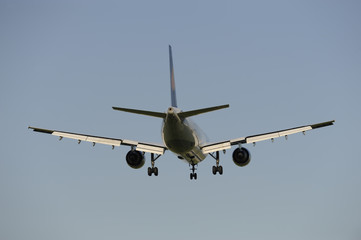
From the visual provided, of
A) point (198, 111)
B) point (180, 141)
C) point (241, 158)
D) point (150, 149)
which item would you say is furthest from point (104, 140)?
point (241, 158)

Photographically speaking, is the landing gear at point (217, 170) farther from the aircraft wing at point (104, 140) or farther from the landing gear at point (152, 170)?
the aircraft wing at point (104, 140)

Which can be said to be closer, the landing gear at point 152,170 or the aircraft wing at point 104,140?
the aircraft wing at point 104,140

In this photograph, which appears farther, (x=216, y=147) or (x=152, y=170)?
(x=152, y=170)

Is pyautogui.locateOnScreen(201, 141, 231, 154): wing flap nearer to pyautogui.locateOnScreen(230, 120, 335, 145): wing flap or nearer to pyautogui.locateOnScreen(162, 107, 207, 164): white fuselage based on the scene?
pyautogui.locateOnScreen(230, 120, 335, 145): wing flap

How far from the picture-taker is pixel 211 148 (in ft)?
143

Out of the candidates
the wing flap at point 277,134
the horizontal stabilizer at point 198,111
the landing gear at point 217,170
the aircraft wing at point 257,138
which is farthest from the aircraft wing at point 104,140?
the horizontal stabilizer at point 198,111

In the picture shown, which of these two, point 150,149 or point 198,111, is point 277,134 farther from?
point 150,149

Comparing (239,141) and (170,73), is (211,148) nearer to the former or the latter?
(239,141)

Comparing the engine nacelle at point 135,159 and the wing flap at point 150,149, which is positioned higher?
the wing flap at point 150,149

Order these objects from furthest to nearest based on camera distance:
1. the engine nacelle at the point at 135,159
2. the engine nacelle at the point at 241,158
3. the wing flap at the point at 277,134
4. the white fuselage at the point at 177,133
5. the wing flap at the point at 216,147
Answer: the wing flap at the point at 216,147, the engine nacelle at the point at 135,159, the engine nacelle at the point at 241,158, the wing flap at the point at 277,134, the white fuselage at the point at 177,133

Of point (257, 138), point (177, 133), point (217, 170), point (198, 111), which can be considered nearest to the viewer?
point (198, 111)

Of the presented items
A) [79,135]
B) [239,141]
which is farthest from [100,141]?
[239,141]

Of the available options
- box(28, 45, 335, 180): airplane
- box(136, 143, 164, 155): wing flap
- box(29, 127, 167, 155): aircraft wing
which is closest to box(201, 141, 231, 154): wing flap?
box(28, 45, 335, 180): airplane

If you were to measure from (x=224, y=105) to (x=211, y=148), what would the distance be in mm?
9397
